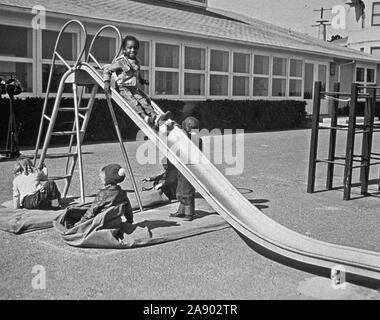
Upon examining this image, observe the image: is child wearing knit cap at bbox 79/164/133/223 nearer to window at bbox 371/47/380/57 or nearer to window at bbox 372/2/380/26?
window at bbox 371/47/380/57

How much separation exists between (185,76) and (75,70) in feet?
44.4

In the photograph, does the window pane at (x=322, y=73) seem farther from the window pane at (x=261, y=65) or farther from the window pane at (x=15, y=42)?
the window pane at (x=15, y=42)

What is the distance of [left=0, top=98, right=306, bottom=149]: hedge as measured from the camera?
47.3 ft


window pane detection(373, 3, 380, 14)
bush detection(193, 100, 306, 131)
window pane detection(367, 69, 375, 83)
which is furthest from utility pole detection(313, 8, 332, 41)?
bush detection(193, 100, 306, 131)

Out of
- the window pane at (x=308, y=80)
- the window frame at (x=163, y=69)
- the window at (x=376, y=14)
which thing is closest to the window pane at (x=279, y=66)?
the window pane at (x=308, y=80)

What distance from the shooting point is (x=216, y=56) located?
22500mm

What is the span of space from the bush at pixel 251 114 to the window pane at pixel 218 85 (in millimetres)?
1482

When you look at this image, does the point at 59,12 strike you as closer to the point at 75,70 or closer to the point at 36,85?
the point at 36,85

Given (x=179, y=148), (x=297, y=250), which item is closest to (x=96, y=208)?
(x=179, y=148)

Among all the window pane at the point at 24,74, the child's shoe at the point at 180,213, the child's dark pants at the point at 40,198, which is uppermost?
the window pane at the point at 24,74

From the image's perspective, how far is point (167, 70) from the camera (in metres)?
20.1

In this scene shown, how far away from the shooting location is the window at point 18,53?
→ 15.5m

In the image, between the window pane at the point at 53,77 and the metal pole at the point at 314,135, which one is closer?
the metal pole at the point at 314,135

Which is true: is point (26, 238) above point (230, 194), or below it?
below
